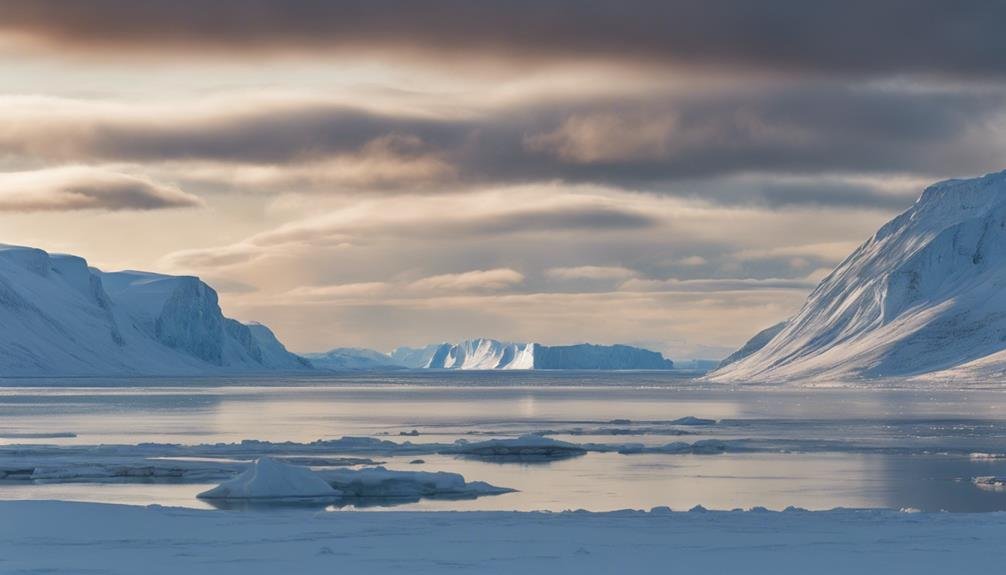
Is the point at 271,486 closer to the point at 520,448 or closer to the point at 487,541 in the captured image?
the point at 487,541

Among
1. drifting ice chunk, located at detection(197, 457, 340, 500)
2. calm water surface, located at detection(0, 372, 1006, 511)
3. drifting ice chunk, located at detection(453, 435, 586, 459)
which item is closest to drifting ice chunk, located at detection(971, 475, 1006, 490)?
calm water surface, located at detection(0, 372, 1006, 511)

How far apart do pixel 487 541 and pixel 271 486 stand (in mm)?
12251

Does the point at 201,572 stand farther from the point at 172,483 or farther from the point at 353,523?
the point at 172,483

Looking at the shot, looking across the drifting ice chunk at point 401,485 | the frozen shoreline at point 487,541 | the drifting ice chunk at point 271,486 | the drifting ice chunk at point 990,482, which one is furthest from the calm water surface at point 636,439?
the frozen shoreline at point 487,541

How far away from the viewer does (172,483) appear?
145 feet

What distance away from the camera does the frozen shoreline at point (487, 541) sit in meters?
25.3

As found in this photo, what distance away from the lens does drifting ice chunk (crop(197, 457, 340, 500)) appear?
3869 cm

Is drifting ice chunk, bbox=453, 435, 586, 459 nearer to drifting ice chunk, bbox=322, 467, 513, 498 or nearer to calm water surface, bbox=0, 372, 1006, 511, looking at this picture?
calm water surface, bbox=0, 372, 1006, 511

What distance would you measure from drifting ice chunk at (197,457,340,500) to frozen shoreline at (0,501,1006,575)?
505 cm

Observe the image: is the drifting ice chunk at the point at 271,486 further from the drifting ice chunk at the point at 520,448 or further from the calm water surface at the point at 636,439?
the drifting ice chunk at the point at 520,448

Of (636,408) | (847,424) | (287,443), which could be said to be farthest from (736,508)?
(636,408)

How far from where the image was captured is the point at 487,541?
92.9 feet

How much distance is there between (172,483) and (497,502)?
37.7ft

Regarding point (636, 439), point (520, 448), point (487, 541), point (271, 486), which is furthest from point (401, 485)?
point (636, 439)
